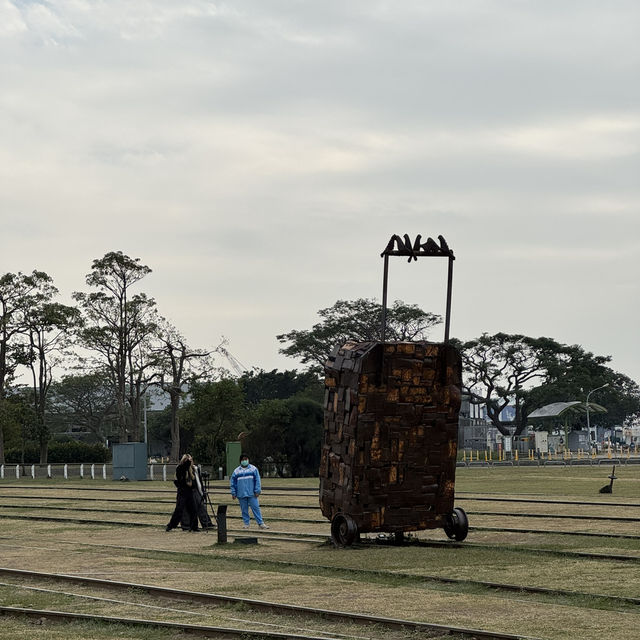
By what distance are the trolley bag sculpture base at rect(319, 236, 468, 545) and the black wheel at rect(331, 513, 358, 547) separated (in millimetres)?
→ 16

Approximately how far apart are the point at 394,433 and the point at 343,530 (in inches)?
70.8

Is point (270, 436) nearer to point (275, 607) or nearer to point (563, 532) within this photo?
point (563, 532)

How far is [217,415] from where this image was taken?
6319cm

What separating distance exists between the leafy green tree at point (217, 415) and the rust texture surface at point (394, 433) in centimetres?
4331

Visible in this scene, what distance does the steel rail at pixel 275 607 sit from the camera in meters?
10.9

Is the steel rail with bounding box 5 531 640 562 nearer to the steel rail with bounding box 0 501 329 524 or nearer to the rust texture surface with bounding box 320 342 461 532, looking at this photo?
the rust texture surface with bounding box 320 342 461 532

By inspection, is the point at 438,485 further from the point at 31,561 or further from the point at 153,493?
the point at 153,493

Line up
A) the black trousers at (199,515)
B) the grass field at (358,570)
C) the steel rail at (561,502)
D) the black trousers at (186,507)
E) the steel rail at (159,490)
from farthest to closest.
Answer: the steel rail at (159,490) → the steel rail at (561,502) → the black trousers at (199,515) → the black trousers at (186,507) → the grass field at (358,570)

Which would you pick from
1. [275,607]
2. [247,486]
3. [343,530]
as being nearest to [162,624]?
[275,607]

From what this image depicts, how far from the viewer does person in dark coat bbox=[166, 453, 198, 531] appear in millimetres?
23781

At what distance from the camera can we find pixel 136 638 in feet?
37.3

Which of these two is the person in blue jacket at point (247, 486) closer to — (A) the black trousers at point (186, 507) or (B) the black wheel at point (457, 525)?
(A) the black trousers at point (186, 507)

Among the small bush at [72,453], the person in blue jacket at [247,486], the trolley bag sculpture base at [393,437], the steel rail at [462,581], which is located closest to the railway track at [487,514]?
the person in blue jacket at [247,486]

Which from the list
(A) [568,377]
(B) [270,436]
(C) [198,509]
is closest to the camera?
(C) [198,509]
